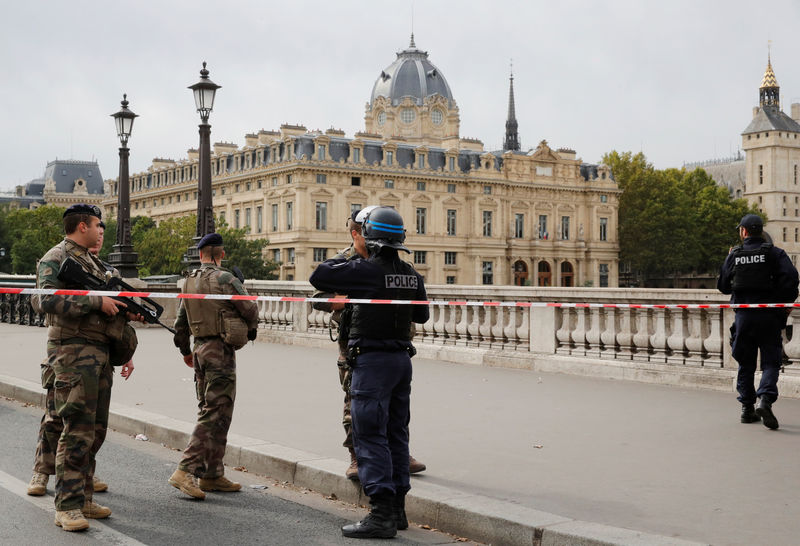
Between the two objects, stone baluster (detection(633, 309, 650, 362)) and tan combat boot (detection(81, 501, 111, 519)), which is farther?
stone baluster (detection(633, 309, 650, 362))

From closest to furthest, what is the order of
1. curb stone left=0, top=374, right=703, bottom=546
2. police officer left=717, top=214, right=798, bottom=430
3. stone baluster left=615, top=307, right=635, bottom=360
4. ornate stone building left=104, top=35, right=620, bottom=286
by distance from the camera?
curb stone left=0, top=374, right=703, bottom=546 → police officer left=717, top=214, right=798, bottom=430 → stone baluster left=615, top=307, right=635, bottom=360 → ornate stone building left=104, top=35, right=620, bottom=286

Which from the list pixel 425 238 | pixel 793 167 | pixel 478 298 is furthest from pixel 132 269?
pixel 793 167

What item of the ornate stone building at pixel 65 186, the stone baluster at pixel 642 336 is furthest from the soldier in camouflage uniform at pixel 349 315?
the ornate stone building at pixel 65 186

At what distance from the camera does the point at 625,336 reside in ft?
39.6

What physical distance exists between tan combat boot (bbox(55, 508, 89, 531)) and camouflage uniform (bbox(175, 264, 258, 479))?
1032 millimetres

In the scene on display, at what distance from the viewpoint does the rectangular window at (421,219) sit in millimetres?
91062

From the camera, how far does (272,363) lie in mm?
15023

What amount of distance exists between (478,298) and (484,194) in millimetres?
80966

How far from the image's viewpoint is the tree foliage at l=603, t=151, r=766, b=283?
95.2m

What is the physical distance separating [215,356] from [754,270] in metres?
4.91

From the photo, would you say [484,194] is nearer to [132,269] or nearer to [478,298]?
[132,269]

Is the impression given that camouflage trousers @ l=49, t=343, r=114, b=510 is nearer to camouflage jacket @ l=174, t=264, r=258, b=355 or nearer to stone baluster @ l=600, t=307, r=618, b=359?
camouflage jacket @ l=174, t=264, r=258, b=355

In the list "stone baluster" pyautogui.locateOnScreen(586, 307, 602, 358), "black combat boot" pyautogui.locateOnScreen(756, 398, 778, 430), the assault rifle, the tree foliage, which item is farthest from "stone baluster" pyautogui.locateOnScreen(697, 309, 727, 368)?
the tree foliage

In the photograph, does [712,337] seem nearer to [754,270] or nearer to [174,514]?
[754,270]
